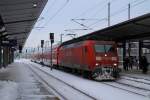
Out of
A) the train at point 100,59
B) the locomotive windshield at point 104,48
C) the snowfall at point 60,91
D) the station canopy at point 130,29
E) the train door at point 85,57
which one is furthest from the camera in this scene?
the train door at point 85,57

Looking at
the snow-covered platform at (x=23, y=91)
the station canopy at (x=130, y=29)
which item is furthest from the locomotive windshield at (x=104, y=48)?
the snow-covered platform at (x=23, y=91)

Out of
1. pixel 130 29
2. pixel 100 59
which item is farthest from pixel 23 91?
pixel 130 29

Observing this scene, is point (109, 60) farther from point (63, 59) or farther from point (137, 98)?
point (63, 59)

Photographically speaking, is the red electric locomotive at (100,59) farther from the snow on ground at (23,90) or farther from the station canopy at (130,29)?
the snow on ground at (23,90)

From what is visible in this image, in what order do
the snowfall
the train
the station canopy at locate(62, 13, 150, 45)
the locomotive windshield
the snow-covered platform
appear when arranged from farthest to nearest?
the locomotive windshield < the train < the station canopy at locate(62, 13, 150, 45) < the snowfall < the snow-covered platform

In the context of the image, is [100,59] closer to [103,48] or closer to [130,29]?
[103,48]

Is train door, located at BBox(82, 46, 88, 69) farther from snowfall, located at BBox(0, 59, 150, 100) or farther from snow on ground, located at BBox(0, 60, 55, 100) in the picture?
snow on ground, located at BBox(0, 60, 55, 100)

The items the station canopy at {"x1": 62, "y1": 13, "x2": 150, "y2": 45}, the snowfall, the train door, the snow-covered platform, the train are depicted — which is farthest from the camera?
the train door

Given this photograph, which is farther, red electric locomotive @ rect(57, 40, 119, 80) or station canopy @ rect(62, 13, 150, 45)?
red electric locomotive @ rect(57, 40, 119, 80)

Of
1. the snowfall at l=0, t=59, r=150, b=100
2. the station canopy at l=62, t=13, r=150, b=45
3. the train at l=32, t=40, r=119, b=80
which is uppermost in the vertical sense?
the station canopy at l=62, t=13, r=150, b=45

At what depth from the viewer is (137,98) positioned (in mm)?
18000

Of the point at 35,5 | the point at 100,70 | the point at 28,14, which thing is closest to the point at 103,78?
the point at 100,70

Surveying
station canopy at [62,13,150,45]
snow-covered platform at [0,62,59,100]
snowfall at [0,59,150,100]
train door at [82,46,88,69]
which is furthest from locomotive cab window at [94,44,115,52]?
snow-covered platform at [0,62,59,100]

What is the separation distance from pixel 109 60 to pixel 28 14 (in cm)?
923
